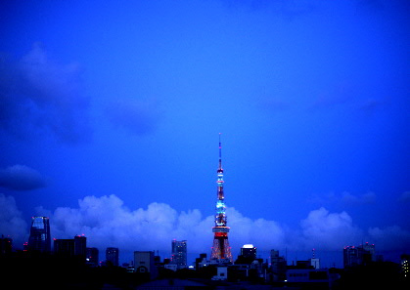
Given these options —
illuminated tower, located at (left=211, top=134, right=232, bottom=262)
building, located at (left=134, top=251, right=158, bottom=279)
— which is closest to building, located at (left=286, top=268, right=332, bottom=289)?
building, located at (left=134, top=251, right=158, bottom=279)

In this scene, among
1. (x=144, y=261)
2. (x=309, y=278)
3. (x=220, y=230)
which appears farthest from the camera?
(x=220, y=230)

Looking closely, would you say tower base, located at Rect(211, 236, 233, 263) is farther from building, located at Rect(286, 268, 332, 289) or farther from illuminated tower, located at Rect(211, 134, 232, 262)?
building, located at Rect(286, 268, 332, 289)

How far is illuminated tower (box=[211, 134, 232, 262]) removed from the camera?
85250mm

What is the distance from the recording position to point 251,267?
7050 cm

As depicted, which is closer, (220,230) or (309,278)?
(309,278)

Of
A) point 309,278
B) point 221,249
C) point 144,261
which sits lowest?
point 309,278

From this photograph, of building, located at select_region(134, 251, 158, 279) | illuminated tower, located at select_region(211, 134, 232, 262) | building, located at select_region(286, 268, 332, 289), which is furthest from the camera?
illuminated tower, located at select_region(211, 134, 232, 262)

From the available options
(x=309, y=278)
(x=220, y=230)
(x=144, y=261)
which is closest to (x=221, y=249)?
(x=220, y=230)

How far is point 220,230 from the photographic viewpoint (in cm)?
8500

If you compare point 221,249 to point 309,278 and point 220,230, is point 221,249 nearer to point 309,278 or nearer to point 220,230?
point 220,230

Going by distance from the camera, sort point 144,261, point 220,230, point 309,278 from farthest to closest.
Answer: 1. point 220,230
2. point 144,261
3. point 309,278

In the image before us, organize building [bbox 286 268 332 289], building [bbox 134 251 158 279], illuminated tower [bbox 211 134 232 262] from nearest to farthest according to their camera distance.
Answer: building [bbox 286 268 332 289] → building [bbox 134 251 158 279] → illuminated tower [bbox 211 134 232 262]

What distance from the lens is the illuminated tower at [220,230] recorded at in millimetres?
85250

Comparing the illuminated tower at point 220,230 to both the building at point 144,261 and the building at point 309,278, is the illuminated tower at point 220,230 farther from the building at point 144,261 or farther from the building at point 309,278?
the building at point 309,278
